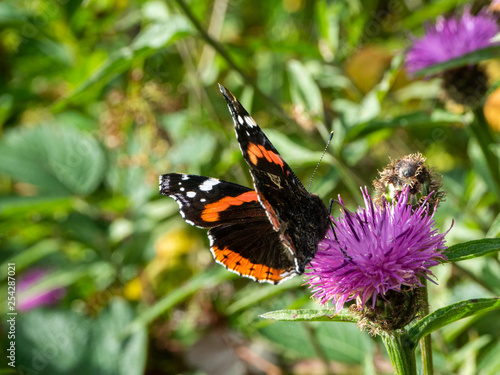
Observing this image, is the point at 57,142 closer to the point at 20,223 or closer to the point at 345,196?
the point at 20,223

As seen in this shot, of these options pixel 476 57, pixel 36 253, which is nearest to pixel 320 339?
pixel 476 57

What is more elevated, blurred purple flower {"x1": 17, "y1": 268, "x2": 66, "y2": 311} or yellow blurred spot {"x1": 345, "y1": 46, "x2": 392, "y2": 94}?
yellow blurred spot {"x1": 345, "y1": 46, "x2": 392, "y2": 94}

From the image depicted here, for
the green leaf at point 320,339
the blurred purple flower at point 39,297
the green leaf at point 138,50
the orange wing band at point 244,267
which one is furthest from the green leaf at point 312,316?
the blurred purple flower at point 39,297

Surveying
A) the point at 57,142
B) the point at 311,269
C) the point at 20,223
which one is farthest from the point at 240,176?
the point at 311,269

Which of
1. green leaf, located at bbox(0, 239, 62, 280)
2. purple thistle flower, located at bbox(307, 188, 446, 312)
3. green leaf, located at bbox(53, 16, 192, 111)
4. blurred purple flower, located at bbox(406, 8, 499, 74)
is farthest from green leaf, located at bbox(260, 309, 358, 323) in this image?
green leaf, located at bbox(0, 239, 62, 280)

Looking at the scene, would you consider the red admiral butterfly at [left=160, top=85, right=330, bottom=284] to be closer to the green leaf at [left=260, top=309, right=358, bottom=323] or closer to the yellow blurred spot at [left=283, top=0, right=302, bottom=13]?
the green leaf at [left=260, top=309, right=358, bottom=323]

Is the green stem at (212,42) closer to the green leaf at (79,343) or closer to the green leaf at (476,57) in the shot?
the green leaf at (476,57)

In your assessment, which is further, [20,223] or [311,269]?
[20,223]
